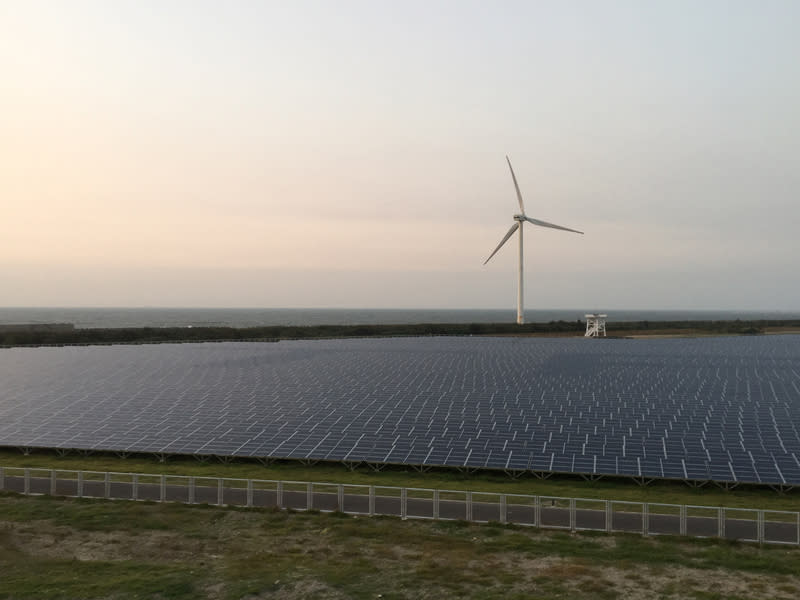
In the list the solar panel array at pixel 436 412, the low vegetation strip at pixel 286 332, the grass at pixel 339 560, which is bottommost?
the grass at pixel 339 560

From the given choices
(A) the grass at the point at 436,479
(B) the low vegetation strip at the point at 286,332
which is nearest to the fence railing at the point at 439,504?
(A) the grass at the point at 436,479

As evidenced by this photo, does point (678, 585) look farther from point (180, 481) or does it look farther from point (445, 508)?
point (180, 481)

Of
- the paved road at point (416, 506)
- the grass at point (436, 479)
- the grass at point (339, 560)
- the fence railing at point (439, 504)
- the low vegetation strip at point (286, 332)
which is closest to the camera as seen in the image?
the grass at point (339, 560)

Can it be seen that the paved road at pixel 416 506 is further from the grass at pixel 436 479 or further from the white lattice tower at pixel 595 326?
the white lattice tower at pixel 595 326

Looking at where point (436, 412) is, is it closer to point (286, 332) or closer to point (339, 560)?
point (339, 560)

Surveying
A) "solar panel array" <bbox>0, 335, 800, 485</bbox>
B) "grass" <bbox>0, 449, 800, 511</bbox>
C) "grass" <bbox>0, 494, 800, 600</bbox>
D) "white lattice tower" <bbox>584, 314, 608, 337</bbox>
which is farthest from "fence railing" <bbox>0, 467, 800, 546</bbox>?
"white lattice tower" <bbox>584, 314, 608, 337</bbox>

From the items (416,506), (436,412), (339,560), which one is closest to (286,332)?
(436,412)

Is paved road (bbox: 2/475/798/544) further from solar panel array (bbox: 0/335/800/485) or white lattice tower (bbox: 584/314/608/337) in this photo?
white lattice tower (bbox: 584/314/608/337)
